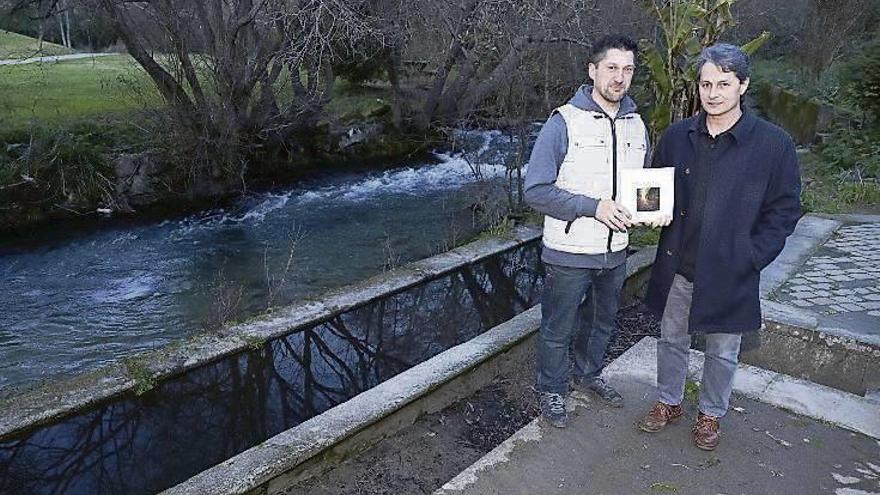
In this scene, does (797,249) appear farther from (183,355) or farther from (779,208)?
(183,355)

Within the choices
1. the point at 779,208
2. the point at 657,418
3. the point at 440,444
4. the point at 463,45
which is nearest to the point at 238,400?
the point at 440,444

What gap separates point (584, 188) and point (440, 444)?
1698 mm

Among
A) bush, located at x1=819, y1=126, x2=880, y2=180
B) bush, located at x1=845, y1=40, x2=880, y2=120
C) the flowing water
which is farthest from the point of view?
bush, located at x1=845, y1=40, x2=880, y2=120

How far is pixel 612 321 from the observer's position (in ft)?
11.3

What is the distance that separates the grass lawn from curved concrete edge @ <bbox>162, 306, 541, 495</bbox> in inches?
340

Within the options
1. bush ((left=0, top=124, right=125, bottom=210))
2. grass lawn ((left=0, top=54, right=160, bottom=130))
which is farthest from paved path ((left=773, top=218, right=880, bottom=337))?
grass lawn ((left=0, top=54, right=160, bottom=130))

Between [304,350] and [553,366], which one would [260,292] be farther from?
[553,366]

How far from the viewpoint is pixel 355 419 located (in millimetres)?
3713

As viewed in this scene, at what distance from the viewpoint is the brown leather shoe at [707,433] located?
3.12 m

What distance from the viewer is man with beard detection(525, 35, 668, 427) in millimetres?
2924

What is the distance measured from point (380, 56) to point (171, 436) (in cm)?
1068

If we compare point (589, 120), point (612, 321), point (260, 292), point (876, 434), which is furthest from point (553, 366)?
point (260, 292)

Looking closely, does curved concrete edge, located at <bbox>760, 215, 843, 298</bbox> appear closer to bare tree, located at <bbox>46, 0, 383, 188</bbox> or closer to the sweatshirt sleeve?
the sweatshirt sleeve

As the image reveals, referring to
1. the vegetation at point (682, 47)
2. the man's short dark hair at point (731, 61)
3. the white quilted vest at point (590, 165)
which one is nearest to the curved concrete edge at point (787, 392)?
the white quilted vest at point (590, 165)
